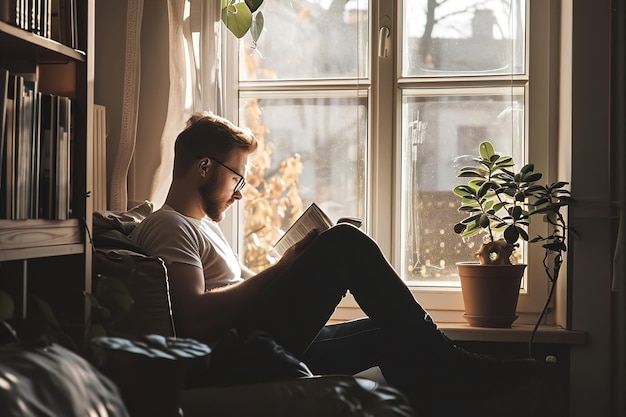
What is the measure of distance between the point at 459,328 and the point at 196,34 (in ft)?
4.67

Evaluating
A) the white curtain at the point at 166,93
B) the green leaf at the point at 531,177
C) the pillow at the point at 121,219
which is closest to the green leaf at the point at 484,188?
the green leaf at the point at 531,177

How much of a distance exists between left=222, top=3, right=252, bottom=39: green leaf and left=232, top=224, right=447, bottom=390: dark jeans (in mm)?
1005

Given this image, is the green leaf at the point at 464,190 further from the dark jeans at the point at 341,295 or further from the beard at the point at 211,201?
the beard at the point at 211,201

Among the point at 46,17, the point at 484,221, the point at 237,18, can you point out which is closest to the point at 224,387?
the point at 46,17

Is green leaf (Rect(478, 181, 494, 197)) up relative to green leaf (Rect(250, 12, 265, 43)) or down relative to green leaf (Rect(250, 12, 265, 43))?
down

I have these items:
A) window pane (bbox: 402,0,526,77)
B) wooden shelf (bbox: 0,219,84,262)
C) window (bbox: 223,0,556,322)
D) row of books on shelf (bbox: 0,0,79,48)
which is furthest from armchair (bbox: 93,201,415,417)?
window pane (bbox: 402,0,526,77)

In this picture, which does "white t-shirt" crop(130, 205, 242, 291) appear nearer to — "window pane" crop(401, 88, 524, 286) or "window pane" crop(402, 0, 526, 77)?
"window pane" crop(401, 88, 524, 286)

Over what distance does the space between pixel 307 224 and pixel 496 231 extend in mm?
759

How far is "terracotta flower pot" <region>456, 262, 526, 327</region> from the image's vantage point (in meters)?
2.63

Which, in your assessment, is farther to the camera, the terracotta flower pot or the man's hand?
the terracotta flower pot

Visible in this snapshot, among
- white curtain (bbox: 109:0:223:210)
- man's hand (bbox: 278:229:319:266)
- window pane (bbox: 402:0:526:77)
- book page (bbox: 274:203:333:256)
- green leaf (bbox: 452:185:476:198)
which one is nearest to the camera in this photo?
man's hand (bbox: 278:229:319:266)

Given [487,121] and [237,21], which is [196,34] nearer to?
[237,21]

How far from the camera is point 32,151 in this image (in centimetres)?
173

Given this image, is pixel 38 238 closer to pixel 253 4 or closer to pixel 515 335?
pixel 253 4
